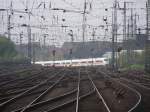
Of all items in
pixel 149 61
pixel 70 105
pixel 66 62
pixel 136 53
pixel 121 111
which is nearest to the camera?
pixel 121 111

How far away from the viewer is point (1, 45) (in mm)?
89312

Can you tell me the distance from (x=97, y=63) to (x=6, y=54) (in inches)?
1010

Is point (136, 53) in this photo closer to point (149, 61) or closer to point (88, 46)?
point (149, 61)

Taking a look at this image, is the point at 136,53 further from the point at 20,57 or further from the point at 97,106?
the point at 97,106

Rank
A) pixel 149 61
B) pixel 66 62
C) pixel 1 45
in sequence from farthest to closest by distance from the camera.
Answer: pixel 66 62 → pixel 1 45 → pixel 149 61

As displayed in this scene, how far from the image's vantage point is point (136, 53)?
8012cm

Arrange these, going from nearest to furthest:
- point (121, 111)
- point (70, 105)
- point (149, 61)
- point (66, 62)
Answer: point (121, 111) → point (70, 105) → point (149, 61) → point (66, 62)

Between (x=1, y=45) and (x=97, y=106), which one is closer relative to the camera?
(x=97, y=106)

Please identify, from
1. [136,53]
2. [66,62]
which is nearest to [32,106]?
[136,53]

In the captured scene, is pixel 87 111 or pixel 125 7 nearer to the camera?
pixel 87 111

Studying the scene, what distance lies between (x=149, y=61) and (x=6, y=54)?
5169 centimetres

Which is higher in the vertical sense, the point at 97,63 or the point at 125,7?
the point at 125,7

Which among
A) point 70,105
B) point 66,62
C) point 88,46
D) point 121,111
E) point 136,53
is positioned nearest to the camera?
point 121,111

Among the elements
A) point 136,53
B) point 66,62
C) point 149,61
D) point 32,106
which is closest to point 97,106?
point 32,106
